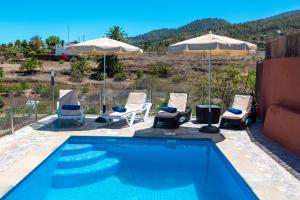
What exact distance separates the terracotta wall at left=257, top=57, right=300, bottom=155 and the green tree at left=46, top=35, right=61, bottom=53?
50.7 metres

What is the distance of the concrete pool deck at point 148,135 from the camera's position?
5.99m

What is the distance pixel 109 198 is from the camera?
6.07m

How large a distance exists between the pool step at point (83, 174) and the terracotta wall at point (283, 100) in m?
3.83

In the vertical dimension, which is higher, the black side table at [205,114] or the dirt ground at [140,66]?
the dirt ground at [140,66]

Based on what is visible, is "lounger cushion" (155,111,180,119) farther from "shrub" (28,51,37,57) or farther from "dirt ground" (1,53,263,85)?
"shrub" (28,51,37,57)

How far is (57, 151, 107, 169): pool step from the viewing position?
26.4 ft

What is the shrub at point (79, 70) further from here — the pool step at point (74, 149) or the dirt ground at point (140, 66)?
the pool step at point (74, 149)

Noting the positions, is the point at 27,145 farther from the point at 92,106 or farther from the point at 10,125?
the point at 92,106

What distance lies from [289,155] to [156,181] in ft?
9.69

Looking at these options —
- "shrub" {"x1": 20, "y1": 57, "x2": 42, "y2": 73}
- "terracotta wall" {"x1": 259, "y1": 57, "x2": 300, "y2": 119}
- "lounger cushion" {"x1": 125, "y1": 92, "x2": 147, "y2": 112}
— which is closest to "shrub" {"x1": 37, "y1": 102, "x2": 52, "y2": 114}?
"lounger cushion" {"x1": 125, "y1": 92, "x2": 147, "y2": 112}

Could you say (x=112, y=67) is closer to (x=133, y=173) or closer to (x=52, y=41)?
(x=52, y=41)

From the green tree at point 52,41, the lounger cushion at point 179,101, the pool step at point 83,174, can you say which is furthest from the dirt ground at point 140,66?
the pool step at point 83,174

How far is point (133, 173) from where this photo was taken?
7508mm

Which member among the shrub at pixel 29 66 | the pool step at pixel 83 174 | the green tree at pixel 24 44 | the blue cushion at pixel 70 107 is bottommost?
the pool step at pixel 83 174
